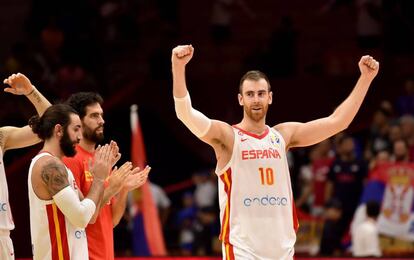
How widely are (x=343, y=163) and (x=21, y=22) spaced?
8493 mm

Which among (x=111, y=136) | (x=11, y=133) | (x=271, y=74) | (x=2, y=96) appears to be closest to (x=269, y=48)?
(x=271, y=74)

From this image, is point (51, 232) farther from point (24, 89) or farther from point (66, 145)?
point (24, 89)

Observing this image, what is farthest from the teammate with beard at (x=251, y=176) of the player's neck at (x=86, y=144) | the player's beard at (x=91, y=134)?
the player's neck at (x=86, y=144)

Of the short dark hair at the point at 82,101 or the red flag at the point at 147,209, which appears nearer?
the short dark hair at the point at 82,101

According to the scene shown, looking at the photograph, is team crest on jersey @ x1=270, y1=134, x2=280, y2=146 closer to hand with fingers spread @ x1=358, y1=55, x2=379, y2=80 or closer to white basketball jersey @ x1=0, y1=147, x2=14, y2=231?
hand with fingers spread @ x1=358, y1=55, x2=379, y2=80

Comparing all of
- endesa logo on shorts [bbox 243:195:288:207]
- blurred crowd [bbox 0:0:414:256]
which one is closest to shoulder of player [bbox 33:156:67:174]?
endesa logo on shorts [bbox 243:195:288:207]

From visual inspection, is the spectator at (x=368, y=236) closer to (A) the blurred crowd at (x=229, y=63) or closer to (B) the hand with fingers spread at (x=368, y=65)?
(A) the blurred crowd at (x=229, y=63)

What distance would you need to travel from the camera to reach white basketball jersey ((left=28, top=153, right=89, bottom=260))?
28.8 feet

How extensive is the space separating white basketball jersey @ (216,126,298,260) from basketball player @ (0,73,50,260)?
1813 millimetres

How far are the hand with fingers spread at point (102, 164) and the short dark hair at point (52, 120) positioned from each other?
38 centimetres

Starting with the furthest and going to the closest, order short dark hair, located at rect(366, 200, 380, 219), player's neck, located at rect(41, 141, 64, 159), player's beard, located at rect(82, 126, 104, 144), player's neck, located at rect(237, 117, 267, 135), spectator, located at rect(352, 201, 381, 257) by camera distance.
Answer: short dark hair, located at rect(366, 200, 380, 219), spectator, located at rect(352, 201, 381, 257), player's beard, located at rect(82, 126, 104, 144), player's neck, located at rect(237, 117, 267, 135), player's neck, located at rect(41, 141, 64, 159)

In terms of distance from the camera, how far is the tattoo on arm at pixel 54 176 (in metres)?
8.63

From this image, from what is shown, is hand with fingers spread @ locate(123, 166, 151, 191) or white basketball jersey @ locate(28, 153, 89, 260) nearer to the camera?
white basketball jersey @ locate(28, 153, 89, 260)

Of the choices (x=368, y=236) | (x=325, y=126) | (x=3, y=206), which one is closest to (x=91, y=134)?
(x=3, y=206)
